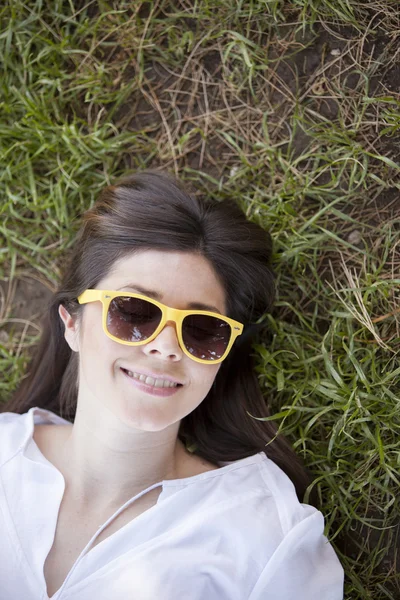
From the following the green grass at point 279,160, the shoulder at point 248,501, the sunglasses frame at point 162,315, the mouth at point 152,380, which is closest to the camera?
the sunglasses frame at point 162,315

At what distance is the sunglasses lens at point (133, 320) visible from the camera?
115 inches

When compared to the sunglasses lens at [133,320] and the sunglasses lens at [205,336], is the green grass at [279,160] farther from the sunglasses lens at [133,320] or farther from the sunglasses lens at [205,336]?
the sunglasses lens at [133,320]

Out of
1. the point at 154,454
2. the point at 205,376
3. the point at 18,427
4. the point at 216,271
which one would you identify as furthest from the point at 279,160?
the point at 18,427

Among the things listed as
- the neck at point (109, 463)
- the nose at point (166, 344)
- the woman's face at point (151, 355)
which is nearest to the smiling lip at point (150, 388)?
the woman's face at point (151, 355)

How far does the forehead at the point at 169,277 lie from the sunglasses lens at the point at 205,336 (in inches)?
3.8

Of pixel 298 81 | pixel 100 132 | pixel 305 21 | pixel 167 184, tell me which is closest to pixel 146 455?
pixel 167 184

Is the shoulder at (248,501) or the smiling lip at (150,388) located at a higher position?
the smiling lip at (150,388)

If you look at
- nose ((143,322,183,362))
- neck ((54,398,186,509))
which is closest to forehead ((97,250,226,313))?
nose ((143,322,183,362))

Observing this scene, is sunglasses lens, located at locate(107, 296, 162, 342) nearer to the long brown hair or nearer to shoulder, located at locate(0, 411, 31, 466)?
the long brown hair

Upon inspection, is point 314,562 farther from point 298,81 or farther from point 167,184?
point 298,81

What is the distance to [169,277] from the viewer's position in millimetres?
3004

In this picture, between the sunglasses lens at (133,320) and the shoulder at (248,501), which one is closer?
the sunglasses lens at (133,320)

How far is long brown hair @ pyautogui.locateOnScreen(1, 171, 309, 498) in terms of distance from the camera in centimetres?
320

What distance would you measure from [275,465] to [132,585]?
→ 1.00 m
